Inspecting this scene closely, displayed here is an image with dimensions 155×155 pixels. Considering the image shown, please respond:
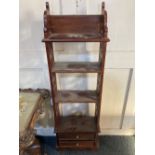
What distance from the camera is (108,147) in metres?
2.05

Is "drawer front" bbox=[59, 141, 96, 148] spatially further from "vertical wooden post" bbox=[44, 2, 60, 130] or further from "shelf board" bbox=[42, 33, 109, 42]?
"shelf board" bbox=[42, 33, 109, 42]

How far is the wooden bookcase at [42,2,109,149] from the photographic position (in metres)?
1.37

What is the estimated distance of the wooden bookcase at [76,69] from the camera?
137 centimetres

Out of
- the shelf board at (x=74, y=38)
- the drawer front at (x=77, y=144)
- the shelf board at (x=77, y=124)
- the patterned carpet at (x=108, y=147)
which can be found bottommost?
the patterned carpet at (x=108, y=147)

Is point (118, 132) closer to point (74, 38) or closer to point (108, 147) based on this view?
point (108, 147)

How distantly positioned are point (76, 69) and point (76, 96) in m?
0.29

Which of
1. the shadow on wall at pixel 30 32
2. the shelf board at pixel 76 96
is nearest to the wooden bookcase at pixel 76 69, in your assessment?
the shelf board at pixel 76 96

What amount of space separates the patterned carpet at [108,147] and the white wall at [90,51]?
0.84 ft

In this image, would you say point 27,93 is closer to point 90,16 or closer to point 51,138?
point 51,138

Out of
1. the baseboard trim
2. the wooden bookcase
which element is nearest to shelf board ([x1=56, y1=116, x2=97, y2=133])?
the wooden bookcase

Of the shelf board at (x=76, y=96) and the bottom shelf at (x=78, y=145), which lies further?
the bottom shelf at (x=78, y=145)

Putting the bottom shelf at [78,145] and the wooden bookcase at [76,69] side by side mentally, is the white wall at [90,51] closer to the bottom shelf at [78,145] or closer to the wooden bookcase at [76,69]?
the wooden bookcase at [76,69]
